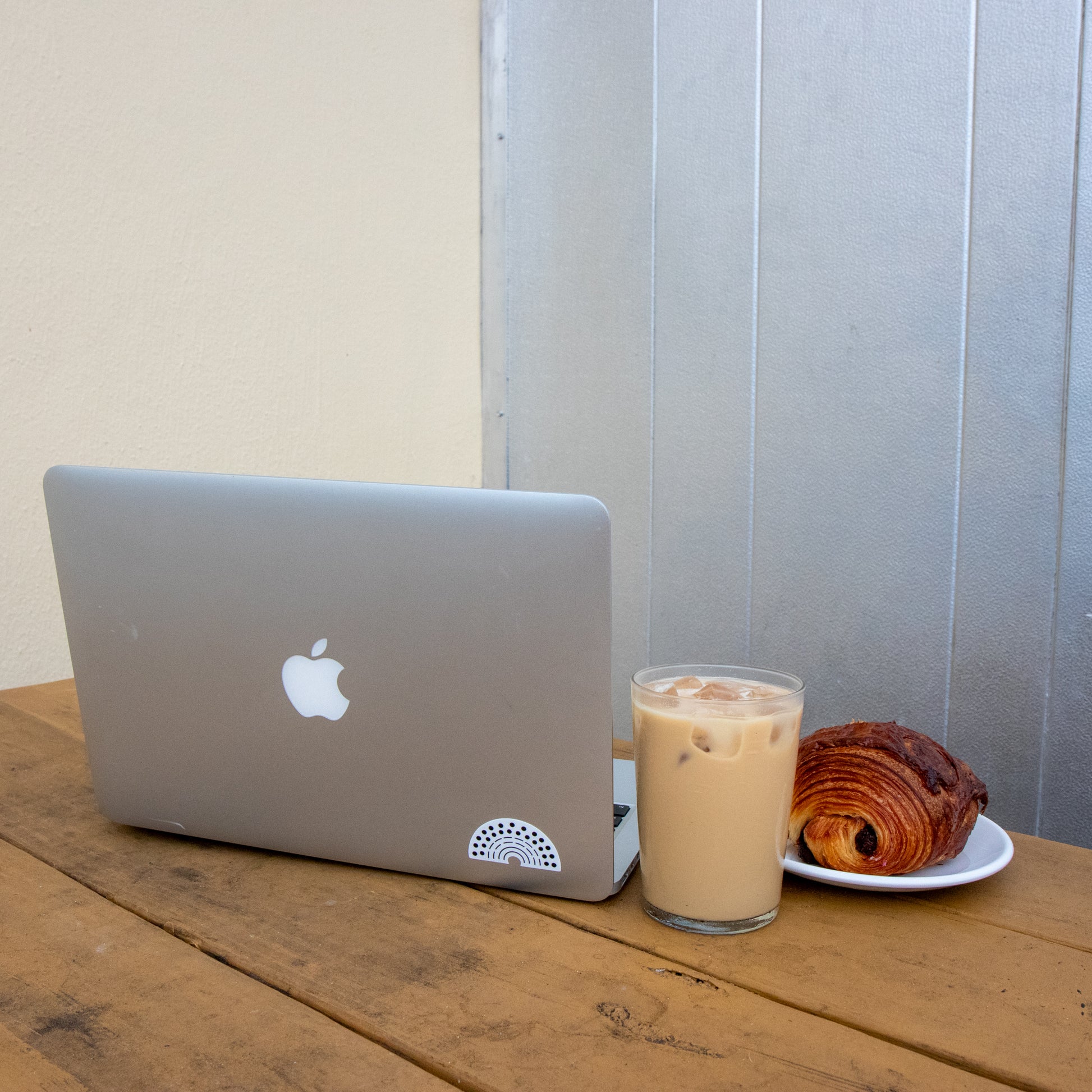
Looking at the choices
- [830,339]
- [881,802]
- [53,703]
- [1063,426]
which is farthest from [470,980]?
[830,339]

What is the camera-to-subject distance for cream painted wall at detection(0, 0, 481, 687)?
1378mm

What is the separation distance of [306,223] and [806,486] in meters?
0.99

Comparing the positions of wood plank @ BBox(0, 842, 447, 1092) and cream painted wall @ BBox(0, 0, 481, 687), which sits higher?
cream painted wall @ BBox(0, 0, 481, 687)

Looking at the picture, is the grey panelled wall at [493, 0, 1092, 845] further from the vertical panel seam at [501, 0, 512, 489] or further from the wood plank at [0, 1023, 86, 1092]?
the wood plank at [0, 1023, 86, 1092]

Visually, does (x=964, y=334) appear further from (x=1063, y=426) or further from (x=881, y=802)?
(x=881, y=802)

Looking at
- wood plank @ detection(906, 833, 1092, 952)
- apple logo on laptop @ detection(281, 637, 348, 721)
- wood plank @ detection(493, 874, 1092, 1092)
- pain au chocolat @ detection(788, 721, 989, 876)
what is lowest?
wood plank @ detection(906, 833, 1092, 952)

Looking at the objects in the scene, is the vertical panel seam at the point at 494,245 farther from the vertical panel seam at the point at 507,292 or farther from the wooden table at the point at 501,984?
the wooden table at the point at 501,984

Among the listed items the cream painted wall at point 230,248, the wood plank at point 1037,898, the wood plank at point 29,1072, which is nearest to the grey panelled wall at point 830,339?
the cream painted wall at point 230,248

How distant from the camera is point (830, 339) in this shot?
1581 mm

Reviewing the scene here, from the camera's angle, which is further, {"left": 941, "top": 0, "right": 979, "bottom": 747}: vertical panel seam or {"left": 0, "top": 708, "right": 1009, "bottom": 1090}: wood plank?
{"left": 941, "top": 0, "right": 979, "bottom": 747}: vertical panel seam

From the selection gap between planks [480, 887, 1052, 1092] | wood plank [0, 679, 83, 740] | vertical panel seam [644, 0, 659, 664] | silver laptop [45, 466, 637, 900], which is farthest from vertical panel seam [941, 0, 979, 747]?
wood plank [0, 679, 83, 740]

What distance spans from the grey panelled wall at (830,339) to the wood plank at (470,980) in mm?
1123

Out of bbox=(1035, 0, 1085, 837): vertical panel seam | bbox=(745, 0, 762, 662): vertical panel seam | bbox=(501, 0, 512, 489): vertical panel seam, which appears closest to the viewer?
bbox=(1035, 0, 1085, 837): vertical panel seam

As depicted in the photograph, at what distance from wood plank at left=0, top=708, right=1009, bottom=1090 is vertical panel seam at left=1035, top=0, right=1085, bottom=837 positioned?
1.11 meters
